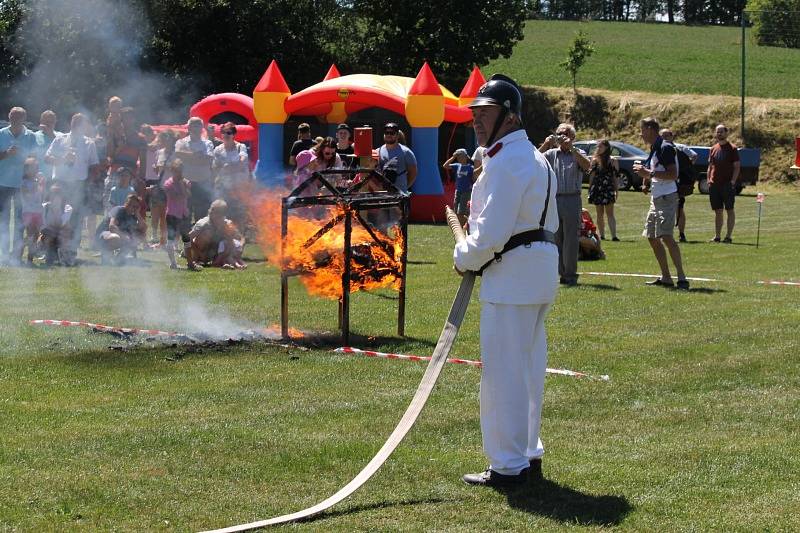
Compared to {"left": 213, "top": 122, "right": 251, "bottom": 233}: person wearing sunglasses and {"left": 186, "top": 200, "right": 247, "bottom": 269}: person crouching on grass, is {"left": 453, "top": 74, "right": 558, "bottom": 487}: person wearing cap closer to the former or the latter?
{"left": 186, "top": 200, "right": 247, "bottom": 269}: person crouching on grass

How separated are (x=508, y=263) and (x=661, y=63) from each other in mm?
67385

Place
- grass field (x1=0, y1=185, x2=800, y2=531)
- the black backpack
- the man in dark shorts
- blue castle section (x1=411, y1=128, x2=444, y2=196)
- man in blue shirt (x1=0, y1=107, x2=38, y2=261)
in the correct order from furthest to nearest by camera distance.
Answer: blue castle section (x1=411, y1=128, x2=444, y2=196), the man in dark shorts, the black backpack, man in blue shirt (x1=0, y1=107, x2=38, y2=261), grass field (x1=0, y1=185, x2=800, y2=531)

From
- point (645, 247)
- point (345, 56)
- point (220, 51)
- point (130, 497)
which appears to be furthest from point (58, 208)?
point (345, 56)

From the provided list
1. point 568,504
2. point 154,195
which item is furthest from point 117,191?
point 568,504

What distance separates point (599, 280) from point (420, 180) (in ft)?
34.9

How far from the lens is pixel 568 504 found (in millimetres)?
6105

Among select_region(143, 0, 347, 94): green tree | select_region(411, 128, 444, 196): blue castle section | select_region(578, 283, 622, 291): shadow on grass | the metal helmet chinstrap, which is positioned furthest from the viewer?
select_region(143, 0, 347, 94): green tree

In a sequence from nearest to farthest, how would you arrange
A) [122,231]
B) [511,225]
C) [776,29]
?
1. [511,225]
2. [122,231]
3. [776,29]

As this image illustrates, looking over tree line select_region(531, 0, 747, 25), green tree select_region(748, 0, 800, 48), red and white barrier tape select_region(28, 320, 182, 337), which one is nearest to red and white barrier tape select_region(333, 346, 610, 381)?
red and white barrier tape select_region(28, 320, 182, 337)

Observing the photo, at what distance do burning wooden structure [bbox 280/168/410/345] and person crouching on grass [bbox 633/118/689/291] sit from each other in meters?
4.66

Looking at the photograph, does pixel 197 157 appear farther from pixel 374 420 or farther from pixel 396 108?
pixel 374 420

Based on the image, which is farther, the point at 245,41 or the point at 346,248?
the point at 245,41

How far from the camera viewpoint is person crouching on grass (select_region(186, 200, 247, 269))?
1695 centimetres

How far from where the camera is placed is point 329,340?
1097 cm
